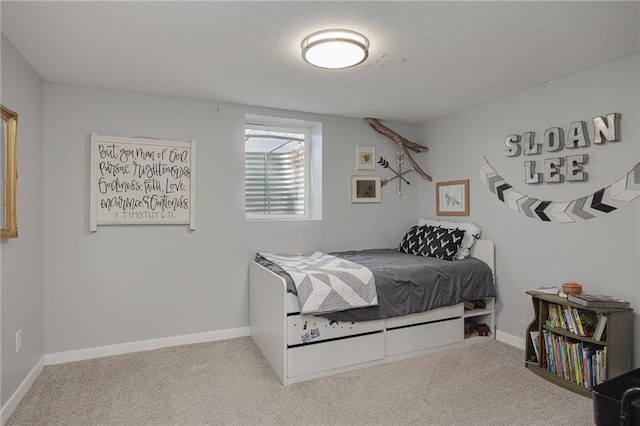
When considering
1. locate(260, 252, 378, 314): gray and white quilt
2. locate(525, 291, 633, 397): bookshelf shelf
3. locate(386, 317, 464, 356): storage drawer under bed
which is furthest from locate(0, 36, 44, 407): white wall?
locate(525, 291, 633, 397): bookshelf shelf

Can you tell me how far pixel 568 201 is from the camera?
2762 mm

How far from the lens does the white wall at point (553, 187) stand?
2.44 m

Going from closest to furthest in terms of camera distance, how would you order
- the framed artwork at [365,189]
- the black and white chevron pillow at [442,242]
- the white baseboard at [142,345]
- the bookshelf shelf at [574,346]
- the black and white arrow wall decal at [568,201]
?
the bookshelf shelf at [574,346] < the black and white arrow wall decal at [568,201] < the white baseboard at [142,345] < the black and white chevron pillow at [442,242] < the framed artwork at [365,189]

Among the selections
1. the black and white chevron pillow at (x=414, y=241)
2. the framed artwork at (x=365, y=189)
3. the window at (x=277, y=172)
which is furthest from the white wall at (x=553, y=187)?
the window at (x=277, y=172)

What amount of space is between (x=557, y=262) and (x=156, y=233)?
3.23 m

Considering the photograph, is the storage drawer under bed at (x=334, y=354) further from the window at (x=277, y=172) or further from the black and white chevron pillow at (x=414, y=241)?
the window at (x=277, y=172)

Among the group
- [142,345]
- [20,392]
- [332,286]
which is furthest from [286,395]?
[20,392]

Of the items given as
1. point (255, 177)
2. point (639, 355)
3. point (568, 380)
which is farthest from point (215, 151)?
point (639, 355)

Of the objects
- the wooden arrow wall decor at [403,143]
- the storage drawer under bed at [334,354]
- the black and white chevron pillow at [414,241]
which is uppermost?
the wooden arrow wall decor at [403,143]

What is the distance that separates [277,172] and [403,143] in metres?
1.43

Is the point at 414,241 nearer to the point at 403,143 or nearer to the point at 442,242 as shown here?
the point at 442,242

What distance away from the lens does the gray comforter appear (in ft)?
9.04

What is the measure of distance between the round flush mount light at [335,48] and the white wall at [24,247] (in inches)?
67.9

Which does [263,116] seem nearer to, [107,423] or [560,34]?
[560,34]
